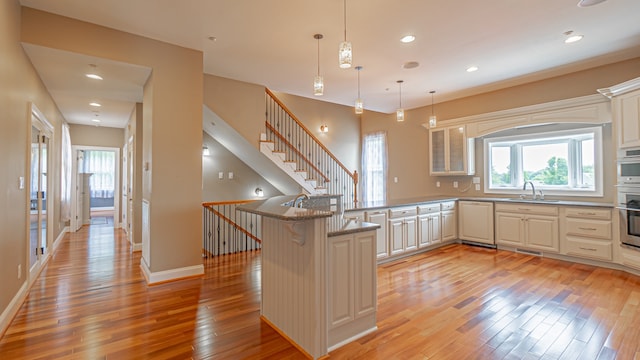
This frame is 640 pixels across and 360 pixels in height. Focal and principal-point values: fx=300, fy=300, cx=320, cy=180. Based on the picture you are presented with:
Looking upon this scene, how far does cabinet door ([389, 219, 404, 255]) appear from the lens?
4.58 m

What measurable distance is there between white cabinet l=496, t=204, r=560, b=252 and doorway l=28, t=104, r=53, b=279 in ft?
22.3

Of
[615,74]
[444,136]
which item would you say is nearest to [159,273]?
[444,136]

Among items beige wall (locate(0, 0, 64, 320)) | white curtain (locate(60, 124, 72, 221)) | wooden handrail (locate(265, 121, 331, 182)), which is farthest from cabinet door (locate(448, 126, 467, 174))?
white curtain (locate(60, 124, 72, 221))

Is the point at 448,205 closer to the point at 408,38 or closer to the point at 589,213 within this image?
the point at 589,213

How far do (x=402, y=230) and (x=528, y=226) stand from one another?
215cm

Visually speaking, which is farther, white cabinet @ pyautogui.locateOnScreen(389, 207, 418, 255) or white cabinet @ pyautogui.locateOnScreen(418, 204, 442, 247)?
white cabinet @ pyautogui.locateOnScreen(418, 204, 442, 247)

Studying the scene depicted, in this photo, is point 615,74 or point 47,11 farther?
point 615,74

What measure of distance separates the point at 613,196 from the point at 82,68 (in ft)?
24.7

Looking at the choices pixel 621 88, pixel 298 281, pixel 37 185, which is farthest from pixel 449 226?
pixel 37 185

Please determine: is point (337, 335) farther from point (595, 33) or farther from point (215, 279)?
point (595, 33)

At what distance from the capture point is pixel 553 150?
5270 mm

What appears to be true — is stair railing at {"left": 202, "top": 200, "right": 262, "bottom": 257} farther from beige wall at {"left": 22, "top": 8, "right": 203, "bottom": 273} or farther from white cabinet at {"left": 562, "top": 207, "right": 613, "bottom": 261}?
A: white cabinet at {"left": 562, "top": 207, "right": 613, "bottom": 261}

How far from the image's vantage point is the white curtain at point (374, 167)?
319 inches

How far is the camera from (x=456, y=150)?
20.1ft
